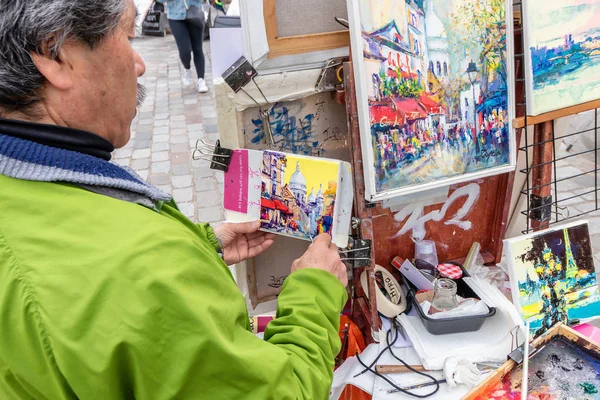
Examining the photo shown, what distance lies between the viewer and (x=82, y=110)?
0.73 meters

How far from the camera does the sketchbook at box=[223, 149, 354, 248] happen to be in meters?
1.28

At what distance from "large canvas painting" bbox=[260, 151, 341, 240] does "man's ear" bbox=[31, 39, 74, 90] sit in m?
0.67

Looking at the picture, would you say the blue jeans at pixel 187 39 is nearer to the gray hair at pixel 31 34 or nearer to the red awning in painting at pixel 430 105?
the red awning in painting at pixel 430 105

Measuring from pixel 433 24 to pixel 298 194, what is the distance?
1.91 ft

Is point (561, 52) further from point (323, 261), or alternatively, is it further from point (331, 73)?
point (323, 261)

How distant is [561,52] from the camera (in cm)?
139

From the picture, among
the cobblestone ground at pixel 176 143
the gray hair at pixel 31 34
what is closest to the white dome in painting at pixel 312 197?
the gray hair at pixel 31 34

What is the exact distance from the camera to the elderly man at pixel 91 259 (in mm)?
598

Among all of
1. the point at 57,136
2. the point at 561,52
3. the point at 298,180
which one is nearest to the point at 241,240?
the point at 298,180

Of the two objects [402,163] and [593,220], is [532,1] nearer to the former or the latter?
[402,163]

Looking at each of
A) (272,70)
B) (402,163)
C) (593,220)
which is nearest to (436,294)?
(402,163)

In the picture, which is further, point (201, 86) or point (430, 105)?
point (201, 86)

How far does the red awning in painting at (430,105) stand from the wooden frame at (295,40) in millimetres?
258

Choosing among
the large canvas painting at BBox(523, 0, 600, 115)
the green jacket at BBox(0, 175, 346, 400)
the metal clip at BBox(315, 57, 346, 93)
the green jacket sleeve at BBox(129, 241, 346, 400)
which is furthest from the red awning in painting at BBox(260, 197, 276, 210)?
the large canvas painting at BBox(523, 0, 600, 115)
